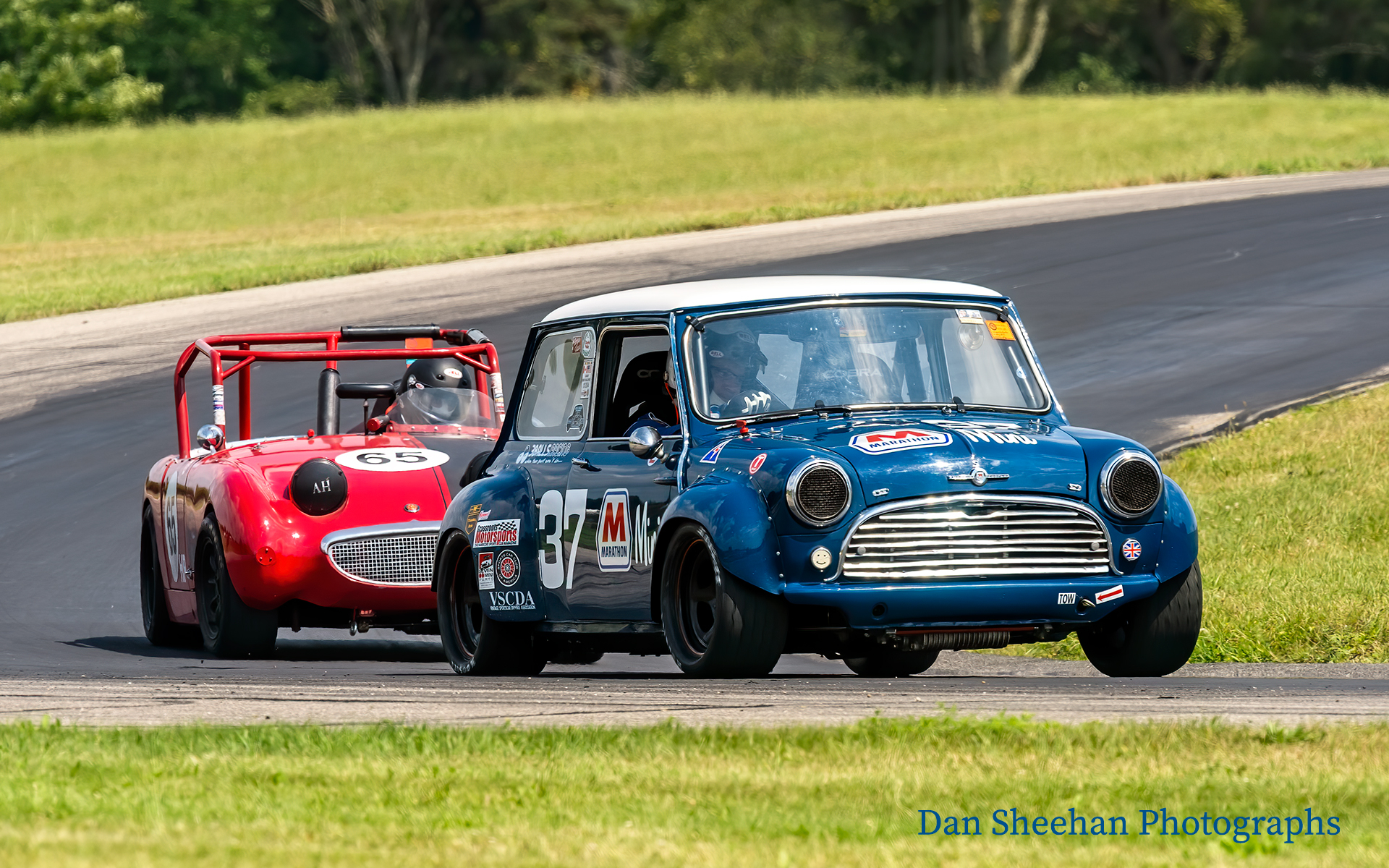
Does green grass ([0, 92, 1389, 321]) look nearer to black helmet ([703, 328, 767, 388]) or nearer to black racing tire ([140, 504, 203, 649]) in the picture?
black racing tire ([140, 504, 203, 649])

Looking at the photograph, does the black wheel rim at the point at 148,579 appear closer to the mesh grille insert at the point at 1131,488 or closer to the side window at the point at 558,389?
the side window at the point at 558,389

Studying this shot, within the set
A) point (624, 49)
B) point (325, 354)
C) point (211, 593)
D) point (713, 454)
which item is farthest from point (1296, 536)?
point (624, 49)

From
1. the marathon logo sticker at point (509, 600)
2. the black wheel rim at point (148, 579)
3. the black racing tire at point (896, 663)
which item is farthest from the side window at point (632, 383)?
the black wheel rim at point (148, 579)

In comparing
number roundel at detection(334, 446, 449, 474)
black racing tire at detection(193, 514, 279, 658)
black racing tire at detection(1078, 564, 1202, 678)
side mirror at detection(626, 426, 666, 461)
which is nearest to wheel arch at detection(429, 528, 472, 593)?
number roundel at detection(334, 446, 449, 474)

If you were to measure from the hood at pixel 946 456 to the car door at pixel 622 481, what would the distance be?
0.73 metres

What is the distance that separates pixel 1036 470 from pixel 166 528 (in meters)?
6.61

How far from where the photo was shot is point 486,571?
994cm

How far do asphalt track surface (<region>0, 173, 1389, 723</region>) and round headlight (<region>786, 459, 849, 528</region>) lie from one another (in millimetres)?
669

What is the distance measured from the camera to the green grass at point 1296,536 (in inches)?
415

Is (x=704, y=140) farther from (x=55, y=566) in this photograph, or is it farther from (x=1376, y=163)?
(x=55, y=566)

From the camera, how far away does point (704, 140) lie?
174 ft

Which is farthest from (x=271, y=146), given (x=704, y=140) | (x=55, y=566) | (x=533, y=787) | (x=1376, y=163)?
(x=533, y=787)

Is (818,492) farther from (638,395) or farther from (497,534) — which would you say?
(497,534)

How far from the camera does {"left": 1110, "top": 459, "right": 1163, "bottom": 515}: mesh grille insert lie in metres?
8.35
